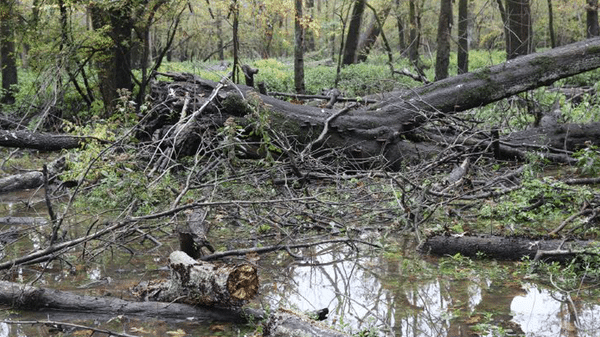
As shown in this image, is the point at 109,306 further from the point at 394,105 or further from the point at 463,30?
the point at 463,30

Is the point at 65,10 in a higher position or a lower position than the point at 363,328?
higher

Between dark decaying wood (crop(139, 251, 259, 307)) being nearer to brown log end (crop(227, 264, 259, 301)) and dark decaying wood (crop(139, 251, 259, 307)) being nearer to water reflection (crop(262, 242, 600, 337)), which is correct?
brown log end (crop(227, 264, 259, 301))

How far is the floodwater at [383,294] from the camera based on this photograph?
4477mm

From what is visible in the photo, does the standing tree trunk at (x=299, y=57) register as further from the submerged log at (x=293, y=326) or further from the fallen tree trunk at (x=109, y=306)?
the submerged log at (x=293, y=326)

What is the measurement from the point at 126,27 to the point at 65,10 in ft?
4.64

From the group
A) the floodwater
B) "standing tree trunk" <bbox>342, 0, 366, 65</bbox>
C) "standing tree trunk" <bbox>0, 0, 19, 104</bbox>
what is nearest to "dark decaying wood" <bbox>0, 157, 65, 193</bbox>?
the floodwater

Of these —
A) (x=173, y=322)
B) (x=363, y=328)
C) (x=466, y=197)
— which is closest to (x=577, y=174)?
(x=466, y=197)

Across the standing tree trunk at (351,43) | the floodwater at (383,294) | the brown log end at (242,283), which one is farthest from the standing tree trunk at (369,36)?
the brown log end at (242,283)

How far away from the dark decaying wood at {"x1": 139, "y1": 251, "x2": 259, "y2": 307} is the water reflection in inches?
15.7

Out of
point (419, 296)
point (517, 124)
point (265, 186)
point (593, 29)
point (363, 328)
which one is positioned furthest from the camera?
point (593, 29)

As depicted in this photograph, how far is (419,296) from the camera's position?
5.17 metres

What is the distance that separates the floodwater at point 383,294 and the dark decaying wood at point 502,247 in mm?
119

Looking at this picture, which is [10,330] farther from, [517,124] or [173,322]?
[517,124]

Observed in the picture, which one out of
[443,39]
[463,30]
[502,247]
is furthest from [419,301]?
[463,30]
